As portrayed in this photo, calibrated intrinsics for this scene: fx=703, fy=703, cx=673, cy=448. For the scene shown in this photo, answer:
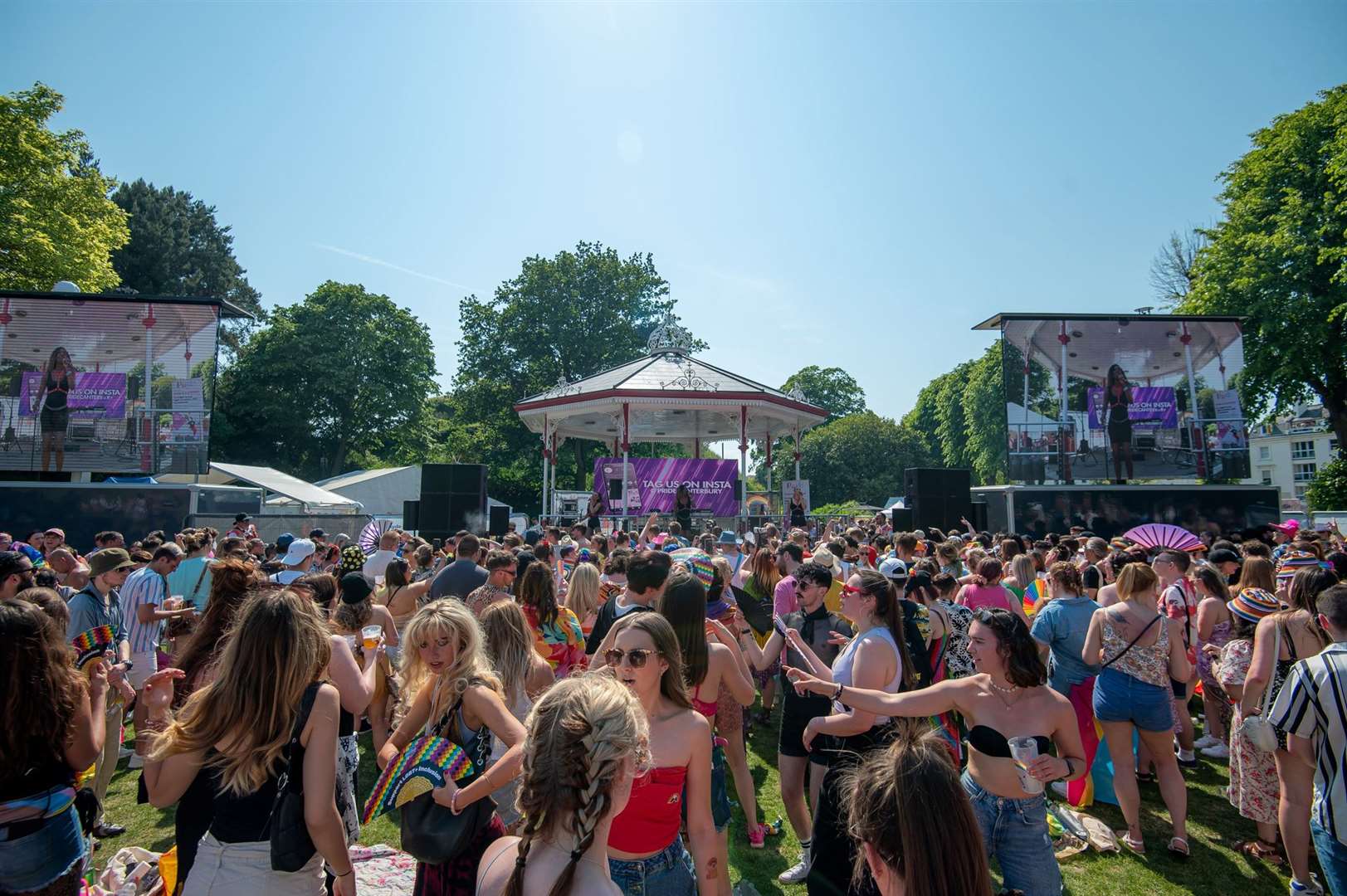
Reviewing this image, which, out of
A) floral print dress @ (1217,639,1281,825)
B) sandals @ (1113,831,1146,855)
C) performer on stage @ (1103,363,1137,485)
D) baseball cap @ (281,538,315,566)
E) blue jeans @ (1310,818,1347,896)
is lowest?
sandals @ (1113,831,1146,855)

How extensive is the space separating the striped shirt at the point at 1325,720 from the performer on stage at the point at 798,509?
16.1 meters

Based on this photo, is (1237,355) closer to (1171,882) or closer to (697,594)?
(1171,882)

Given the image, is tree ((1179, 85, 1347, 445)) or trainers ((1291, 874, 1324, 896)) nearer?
trainers ((1291, 874, 1324, 896))

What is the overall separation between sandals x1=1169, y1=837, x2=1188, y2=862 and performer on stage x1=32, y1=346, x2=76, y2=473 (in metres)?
23.4

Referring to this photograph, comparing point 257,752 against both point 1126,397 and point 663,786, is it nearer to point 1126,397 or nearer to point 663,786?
point 663,786

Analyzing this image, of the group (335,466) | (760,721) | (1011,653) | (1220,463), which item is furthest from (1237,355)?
(335,466)

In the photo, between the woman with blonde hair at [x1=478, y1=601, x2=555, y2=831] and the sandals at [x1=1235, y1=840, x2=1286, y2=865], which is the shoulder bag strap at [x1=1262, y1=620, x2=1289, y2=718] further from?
the woman with blonde hair at [x1=478, y1=601, x2=555, y2=831]

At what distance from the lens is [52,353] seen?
60.2ft

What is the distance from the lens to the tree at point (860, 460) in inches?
1949

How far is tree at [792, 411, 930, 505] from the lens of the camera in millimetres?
49500

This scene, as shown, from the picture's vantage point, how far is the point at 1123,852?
4535 millimetres

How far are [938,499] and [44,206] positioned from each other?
27214 mm

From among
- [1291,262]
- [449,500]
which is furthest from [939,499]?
[1291,262]

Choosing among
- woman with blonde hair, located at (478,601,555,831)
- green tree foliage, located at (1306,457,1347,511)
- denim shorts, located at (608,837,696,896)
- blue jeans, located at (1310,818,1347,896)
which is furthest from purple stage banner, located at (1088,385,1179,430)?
denim shorts, located at (608,837,696,896)
